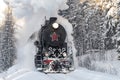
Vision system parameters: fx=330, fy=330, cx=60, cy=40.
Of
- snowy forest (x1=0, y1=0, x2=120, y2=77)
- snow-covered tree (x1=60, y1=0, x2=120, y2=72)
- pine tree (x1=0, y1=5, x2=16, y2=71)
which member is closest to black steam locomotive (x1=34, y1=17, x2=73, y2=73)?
snowy forest (x1=0, y1=0, x2=120, y2=77)

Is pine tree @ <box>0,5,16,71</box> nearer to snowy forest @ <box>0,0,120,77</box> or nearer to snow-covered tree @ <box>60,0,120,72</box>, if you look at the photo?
snowy forest @ <box>0,0,120,77</box>

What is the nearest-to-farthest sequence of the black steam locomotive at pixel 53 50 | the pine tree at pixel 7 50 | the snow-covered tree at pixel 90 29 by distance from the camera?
1. the black steam locomotive at pixel 53 50
2. the snow-covered tree at pixel 90 29
3. the pine tree at pixel 7 50

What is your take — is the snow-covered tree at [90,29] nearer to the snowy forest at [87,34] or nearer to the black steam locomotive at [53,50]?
the snowy forest at [87,34]

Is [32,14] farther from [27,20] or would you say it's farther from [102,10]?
[102,10]

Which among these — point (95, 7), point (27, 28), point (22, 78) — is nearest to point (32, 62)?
point (27, 28)

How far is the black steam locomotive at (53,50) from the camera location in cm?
2098

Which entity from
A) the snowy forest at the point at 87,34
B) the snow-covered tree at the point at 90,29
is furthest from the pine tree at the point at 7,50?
the snow-covered tree at the point at 90,29

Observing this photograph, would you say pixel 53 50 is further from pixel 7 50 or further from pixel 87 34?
pixel 7 50

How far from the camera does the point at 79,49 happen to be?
5100 cm

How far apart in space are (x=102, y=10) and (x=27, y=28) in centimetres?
1556

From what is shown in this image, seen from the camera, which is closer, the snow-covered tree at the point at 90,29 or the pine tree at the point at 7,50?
the snow-covered tree at the point at 90,29

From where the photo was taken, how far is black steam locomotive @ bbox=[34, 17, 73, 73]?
68.8 ft

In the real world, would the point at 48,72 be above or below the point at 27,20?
below

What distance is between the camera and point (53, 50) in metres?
21.5
